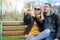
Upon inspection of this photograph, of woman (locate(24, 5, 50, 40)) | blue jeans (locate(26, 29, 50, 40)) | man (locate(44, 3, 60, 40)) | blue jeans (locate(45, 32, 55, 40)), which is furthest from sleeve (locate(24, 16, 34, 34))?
blue jeans (locate(45, 32, 55, 40))

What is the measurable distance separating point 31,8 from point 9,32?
68cm

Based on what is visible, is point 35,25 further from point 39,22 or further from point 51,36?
point 51,36

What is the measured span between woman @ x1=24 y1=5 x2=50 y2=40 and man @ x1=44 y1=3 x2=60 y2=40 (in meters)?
0.08

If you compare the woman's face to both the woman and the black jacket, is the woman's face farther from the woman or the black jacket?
the black jacket

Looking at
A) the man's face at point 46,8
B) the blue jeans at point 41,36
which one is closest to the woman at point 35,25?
the blue jeans at point 41,36

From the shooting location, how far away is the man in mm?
4348

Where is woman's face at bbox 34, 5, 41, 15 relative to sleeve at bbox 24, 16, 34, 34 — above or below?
above

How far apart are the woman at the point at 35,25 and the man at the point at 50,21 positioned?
0.27 ft

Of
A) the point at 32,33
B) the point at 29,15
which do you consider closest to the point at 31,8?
the point at 29,15

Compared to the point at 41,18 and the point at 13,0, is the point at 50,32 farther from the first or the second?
the point at 13,0

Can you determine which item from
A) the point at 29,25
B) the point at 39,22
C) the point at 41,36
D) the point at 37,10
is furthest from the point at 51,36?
the point at 37,10

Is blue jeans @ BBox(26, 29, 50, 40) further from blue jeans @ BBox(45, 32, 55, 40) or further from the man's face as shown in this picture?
the man's face

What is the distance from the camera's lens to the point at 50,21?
436cm

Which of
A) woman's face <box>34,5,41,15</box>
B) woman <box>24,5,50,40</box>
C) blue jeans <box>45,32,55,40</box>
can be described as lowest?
blue jeans <box>45,32,55,40</box>
